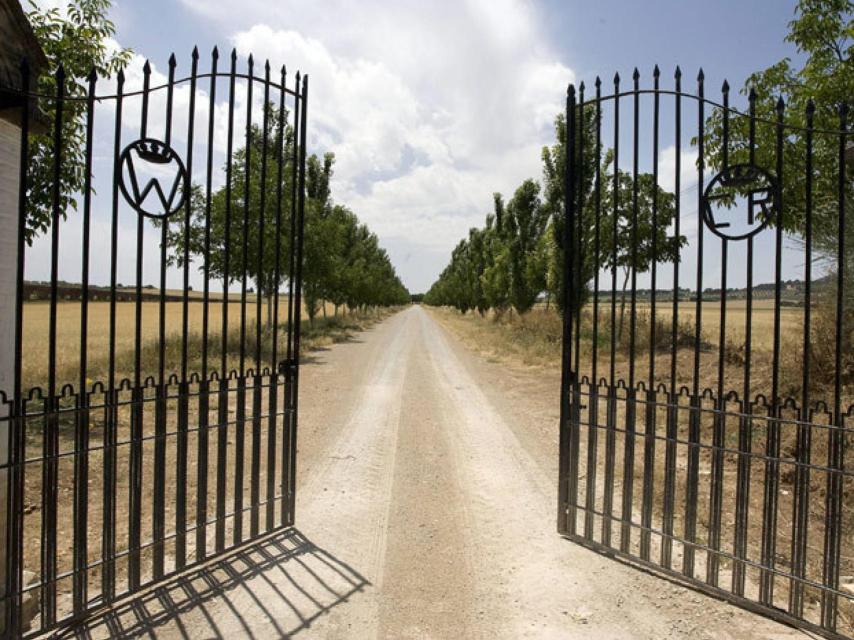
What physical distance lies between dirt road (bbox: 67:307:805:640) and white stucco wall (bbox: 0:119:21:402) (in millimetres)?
1734

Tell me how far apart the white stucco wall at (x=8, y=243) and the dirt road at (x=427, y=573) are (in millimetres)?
1734

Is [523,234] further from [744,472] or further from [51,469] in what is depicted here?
[51,469]

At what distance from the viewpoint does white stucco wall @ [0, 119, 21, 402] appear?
3.18 meters

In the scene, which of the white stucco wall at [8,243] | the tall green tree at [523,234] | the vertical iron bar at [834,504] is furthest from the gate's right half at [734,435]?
the tall green tree at [523,234]

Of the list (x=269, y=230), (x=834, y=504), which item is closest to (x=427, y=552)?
(x=834, y=504)

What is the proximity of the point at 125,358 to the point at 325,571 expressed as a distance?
13.2m

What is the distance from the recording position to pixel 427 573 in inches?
159

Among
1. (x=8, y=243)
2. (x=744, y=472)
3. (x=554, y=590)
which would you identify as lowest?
(x=554, y=590)

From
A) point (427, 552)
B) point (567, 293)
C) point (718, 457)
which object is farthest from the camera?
point (567, 293)

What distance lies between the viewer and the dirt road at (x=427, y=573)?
134 inches

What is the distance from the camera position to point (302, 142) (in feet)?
15.8

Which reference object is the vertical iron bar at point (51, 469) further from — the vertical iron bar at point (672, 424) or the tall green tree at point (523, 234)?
the tall green tree at point (523, 234)

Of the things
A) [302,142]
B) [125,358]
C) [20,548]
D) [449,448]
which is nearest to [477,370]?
[449,448]

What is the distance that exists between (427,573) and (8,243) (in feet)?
11.5
